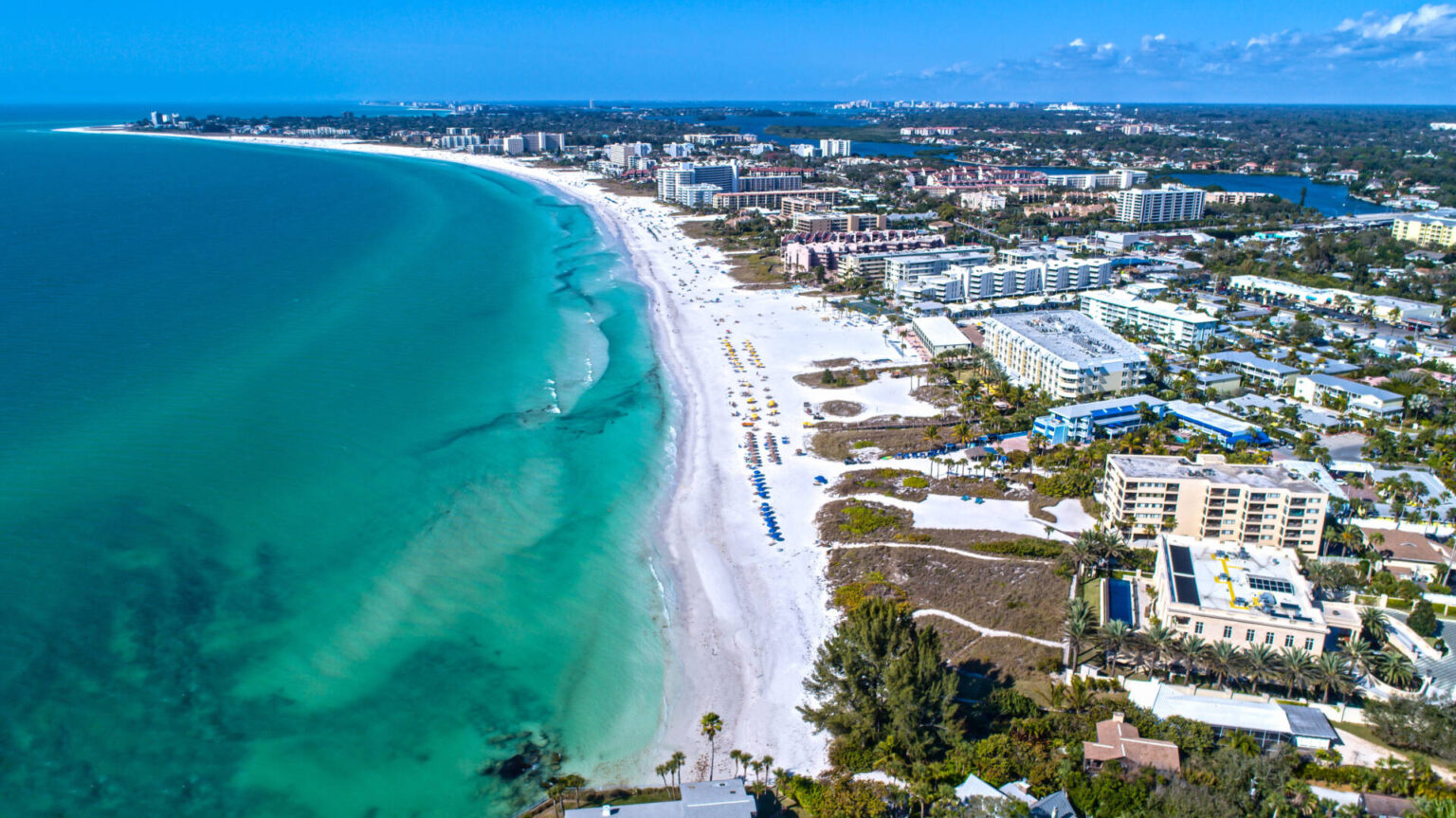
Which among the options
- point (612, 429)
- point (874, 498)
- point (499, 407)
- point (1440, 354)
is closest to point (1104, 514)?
point (874, 498)

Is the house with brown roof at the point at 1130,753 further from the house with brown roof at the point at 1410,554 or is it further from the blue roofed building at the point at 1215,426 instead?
the blue roofed building at the point at 1215,426

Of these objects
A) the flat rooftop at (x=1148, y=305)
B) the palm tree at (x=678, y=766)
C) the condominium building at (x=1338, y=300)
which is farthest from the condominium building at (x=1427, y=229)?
the palm tree at (x=678, y=766)

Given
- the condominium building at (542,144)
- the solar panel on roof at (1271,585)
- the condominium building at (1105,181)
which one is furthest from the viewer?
the condominium building at (542,144)

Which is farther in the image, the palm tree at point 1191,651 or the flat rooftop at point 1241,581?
the flat rooftop at point 1241,581

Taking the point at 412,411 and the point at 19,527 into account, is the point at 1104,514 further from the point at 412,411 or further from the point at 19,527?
the point at 19,527

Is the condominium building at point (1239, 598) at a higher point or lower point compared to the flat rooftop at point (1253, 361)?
lower

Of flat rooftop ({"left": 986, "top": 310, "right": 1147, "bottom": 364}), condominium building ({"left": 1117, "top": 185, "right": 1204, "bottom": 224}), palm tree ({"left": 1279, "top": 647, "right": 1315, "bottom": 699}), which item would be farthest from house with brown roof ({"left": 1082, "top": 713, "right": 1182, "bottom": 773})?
condominium building ({"left": 1117, "top": 185, "right": 1204, "bottom": 224})

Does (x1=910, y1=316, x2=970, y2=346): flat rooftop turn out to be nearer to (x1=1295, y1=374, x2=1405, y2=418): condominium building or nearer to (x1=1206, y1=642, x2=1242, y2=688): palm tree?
(x1=1295, y1=374, x2=1405, y2=418): condominium building

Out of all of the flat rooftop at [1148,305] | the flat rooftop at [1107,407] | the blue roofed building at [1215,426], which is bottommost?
the blue roofed building at [1215,426]
